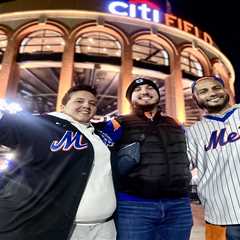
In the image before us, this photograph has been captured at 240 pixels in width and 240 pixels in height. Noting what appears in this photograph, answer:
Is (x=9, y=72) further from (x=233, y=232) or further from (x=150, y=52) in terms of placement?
(x=233, y=232)

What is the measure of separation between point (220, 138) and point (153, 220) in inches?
38.6

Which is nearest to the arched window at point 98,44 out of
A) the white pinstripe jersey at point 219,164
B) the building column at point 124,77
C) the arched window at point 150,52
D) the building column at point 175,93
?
the building column at point 124,77

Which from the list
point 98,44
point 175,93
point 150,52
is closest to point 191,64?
point 150,52

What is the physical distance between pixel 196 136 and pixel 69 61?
15.1m

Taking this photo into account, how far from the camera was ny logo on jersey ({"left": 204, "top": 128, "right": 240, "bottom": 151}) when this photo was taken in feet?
8.00

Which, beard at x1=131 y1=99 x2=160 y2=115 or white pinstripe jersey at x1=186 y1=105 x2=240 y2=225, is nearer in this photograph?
white pinstripe jersey at x1=186 y1=105 x2=240 y2=225

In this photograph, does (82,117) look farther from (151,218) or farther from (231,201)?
(231,201)

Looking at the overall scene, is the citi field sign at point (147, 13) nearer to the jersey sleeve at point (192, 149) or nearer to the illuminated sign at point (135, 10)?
the illuminated sign at point (135, 10)

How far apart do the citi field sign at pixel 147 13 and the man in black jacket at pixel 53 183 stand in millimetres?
17205

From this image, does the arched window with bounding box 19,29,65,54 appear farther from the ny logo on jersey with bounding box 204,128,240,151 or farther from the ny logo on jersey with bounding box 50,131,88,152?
the ny logo on jersey with bounding box 204,128,240,151

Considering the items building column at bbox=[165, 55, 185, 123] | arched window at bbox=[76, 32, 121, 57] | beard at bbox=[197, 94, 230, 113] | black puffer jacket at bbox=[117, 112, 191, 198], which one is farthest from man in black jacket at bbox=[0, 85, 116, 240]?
arched window at bbox=[76, 32, 121, 57]

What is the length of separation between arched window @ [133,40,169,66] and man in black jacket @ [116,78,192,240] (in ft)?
55.1

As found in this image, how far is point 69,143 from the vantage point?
7.76 feet

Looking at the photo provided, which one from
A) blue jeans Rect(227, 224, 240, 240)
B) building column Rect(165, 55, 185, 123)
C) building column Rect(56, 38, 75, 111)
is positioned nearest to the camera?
blue jeans Rect(227, 224, 240, 240)
